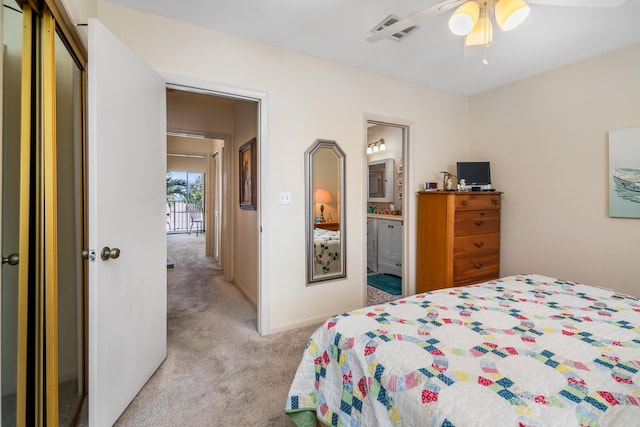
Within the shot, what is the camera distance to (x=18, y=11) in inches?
46.6

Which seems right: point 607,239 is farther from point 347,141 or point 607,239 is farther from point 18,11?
point 18,11

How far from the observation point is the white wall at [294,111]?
2184 millimetres

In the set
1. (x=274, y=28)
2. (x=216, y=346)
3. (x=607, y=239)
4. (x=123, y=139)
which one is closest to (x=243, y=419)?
(x=216, y=346)

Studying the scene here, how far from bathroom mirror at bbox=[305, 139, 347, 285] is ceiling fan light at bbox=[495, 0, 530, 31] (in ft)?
5.12

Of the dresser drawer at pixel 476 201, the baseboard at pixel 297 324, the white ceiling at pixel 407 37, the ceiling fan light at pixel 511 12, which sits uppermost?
the white ceiling at pixel 407 37

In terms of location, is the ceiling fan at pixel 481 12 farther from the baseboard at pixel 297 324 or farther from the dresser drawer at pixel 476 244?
the baseboard at pixel 297 324

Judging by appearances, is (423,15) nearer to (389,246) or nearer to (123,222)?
(123,222)

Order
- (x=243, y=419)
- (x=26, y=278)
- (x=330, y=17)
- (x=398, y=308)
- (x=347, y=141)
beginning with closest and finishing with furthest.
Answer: (x=26, y=278) → (x=398, y=308) → (x=243, y=419) → (x=330, y=17) → (x=347, y=141)

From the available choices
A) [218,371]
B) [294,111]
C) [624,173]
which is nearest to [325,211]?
[294,111]

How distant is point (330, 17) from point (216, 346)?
8.48 feet

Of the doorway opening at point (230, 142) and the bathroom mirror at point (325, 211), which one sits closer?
the bathroom mirror at point (325, 211)

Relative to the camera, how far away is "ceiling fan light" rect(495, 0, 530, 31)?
56.8 inches

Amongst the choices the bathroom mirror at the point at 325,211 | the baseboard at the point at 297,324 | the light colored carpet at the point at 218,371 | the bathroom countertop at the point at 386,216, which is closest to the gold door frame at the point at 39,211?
the light colored carpet at the point at 218,371

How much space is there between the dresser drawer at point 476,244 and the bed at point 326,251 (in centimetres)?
119
